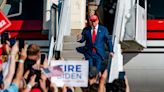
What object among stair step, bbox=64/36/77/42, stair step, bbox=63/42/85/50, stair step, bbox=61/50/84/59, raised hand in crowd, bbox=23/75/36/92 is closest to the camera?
raised hand in crowd, bbox=23/75/36/92

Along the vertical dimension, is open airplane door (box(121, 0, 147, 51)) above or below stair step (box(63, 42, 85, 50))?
above

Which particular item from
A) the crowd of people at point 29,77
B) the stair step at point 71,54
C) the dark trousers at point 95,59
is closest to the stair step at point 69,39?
the stair step at point 71,54

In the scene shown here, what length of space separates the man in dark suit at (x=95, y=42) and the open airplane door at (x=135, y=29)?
114 cm

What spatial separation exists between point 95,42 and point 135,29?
4.70 ft

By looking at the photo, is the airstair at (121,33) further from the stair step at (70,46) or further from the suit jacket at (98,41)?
the suit jacket at (98,41)

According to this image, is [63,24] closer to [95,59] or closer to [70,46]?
[70,46]

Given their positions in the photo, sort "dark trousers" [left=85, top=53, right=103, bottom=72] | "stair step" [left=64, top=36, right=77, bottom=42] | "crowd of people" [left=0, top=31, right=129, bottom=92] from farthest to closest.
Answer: "stair step" [left=64, top=36, right=77, bottom=42], "dark trousers" [left=85, top=53, right=103, bottom=72], "crowd of people" [left=0, top=31, right=129, bottom=92]

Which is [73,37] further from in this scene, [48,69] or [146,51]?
[48,69]

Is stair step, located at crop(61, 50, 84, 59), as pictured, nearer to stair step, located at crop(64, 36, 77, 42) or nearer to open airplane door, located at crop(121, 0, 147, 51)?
stair step, located at crop(64, 36, 77, 42)

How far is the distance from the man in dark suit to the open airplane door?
114 cm

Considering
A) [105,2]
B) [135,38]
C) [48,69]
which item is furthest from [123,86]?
[105,2]

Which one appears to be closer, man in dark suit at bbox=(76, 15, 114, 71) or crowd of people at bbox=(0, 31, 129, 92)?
crowd of people at bbox=(0, 31, 129, 92)

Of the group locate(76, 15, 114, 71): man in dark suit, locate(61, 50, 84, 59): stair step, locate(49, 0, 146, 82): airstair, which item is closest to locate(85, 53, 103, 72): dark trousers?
locate(76, 15, 114, 71): man in dark suit

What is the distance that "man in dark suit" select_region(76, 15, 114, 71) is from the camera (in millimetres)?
14484
